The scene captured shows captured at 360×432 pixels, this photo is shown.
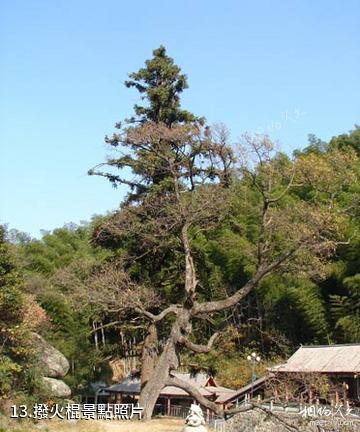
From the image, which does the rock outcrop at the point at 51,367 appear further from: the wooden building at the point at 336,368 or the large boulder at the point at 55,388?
the wooden building at the point at 336,368

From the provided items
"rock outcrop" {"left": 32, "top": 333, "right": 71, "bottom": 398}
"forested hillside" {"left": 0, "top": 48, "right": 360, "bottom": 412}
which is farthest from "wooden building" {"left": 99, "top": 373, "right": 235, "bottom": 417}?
"rock outcrop" {"left": 32, "top": 333, "right": 71, "bottom": 398}

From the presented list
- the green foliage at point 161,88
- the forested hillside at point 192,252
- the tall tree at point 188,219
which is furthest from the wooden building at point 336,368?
the green foliage at point 161,88

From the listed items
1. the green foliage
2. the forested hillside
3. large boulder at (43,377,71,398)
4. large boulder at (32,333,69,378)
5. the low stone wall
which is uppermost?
the green foliage

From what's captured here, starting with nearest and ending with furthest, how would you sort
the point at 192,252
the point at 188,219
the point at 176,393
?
the point at 188,219, the point at 192,252, the point at 176,393

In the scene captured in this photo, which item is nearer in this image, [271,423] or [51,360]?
[271,423]

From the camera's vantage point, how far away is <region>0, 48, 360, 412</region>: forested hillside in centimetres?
1304

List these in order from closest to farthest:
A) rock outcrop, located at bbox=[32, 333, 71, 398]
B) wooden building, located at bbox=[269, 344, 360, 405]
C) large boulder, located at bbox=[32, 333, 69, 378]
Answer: rock outcrop, located at bbox=[32, 333, 71, 398] → large boulder, located at bbox=[32, 333, 69, 378] → wooden building, located at bbox=[269, 344, 360, 405]

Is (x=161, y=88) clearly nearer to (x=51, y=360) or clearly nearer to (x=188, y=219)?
(x=188, y=219)

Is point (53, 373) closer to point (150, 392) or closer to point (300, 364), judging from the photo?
point (150, 392)

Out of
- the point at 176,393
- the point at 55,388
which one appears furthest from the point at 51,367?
the point at 176,393

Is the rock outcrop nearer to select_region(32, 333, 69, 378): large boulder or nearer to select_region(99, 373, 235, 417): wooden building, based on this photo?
select_region(32, 333, 69, 378): large boulder

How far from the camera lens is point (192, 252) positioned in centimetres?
1673

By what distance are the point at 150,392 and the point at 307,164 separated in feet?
22.0

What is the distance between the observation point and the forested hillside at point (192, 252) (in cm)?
1304
